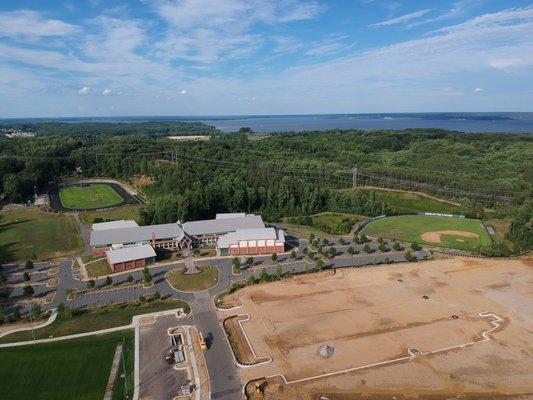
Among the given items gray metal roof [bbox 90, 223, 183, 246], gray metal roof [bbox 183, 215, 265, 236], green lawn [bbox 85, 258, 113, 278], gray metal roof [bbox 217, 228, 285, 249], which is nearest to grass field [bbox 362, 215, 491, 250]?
gray metal roof [bbox 217, 228, 285, 249]

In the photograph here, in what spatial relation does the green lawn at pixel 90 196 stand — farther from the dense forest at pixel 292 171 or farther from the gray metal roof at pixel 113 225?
the gray metal roof at pixel 113 225

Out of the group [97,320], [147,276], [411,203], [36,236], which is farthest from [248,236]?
[411,203]

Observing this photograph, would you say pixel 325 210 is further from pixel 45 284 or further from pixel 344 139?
pixel 344 139

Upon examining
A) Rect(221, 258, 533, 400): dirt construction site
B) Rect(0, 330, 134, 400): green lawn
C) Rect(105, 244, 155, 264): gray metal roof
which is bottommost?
Rect(221, 258, 533, 400): dirt construction site

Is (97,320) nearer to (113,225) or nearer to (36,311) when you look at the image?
(36,311)

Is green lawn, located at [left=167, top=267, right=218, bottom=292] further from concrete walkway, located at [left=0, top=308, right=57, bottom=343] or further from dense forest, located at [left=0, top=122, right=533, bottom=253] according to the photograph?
dense forest, located at [left=0, top=122, right=533, bottom=253]

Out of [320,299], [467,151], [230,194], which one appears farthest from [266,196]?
[467,151]
